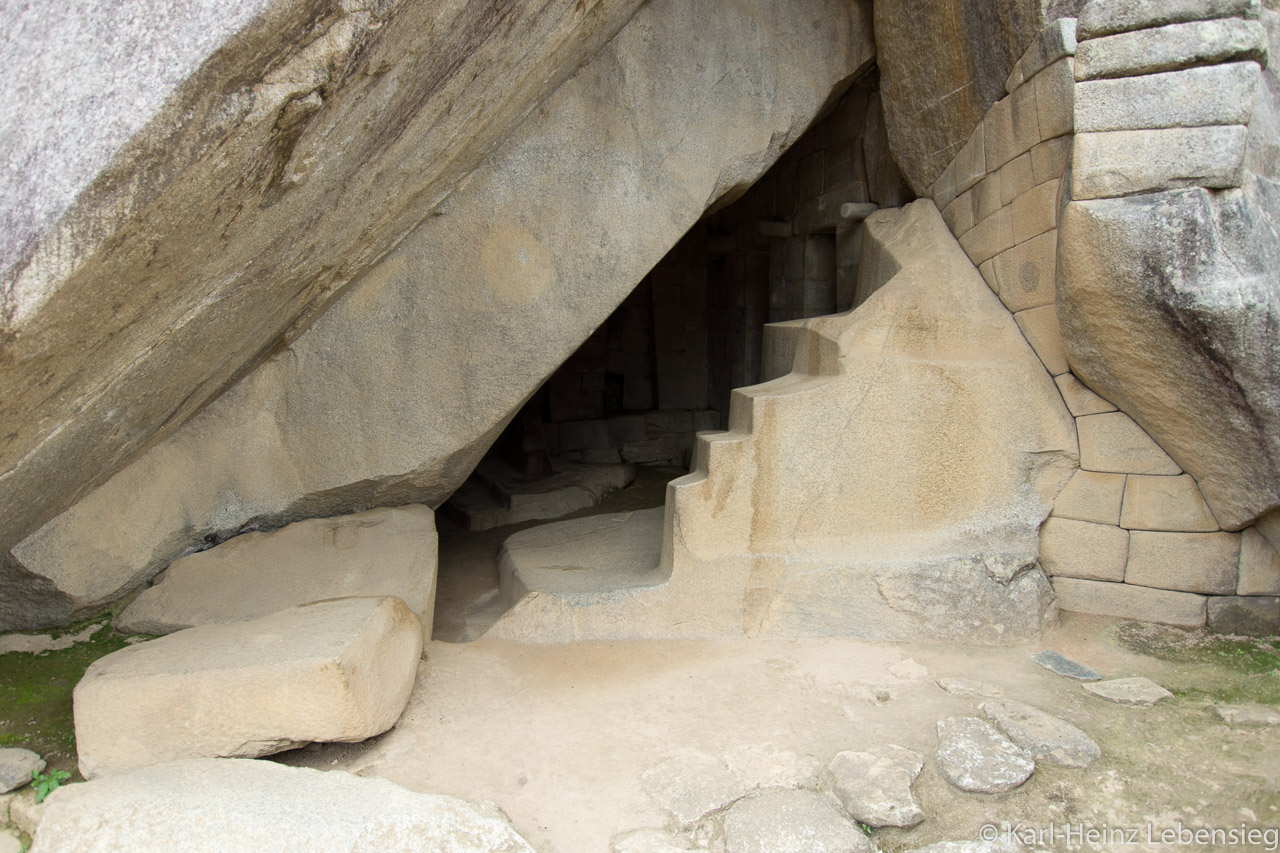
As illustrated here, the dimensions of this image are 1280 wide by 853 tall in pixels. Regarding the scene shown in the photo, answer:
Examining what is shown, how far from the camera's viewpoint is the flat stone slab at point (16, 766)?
7.82 ft

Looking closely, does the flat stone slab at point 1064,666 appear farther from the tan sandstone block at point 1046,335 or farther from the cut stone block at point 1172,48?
the cut stone block at point 1172,48

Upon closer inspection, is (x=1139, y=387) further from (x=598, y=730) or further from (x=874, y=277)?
(x=598, y=730)

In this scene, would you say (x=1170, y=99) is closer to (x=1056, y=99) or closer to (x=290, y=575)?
(x=1056, y=99)

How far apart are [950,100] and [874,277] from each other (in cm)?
82

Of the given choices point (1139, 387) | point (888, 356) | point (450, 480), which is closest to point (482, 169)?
point (450, 480)

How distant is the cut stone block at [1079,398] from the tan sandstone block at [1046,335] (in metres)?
0.04

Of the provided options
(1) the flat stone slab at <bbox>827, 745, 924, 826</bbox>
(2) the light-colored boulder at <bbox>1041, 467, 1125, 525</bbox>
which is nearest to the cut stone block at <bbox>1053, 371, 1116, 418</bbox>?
(2) the light-colored boulder at <bbox>1041, 467, 1125, 525</bbox>

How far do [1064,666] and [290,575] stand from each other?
3.03 meters

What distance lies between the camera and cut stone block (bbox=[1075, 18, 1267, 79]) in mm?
2658

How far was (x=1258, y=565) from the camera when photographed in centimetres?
318

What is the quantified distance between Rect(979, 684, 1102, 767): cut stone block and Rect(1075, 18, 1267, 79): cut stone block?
7.07ft

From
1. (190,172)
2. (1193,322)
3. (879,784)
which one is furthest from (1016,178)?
(190,172)

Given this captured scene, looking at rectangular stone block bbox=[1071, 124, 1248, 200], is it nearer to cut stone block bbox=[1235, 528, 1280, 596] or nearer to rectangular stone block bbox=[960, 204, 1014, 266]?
rectangular stone block bbox=[960, 204, 1014, 266]

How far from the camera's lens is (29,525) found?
2938 millimetres
